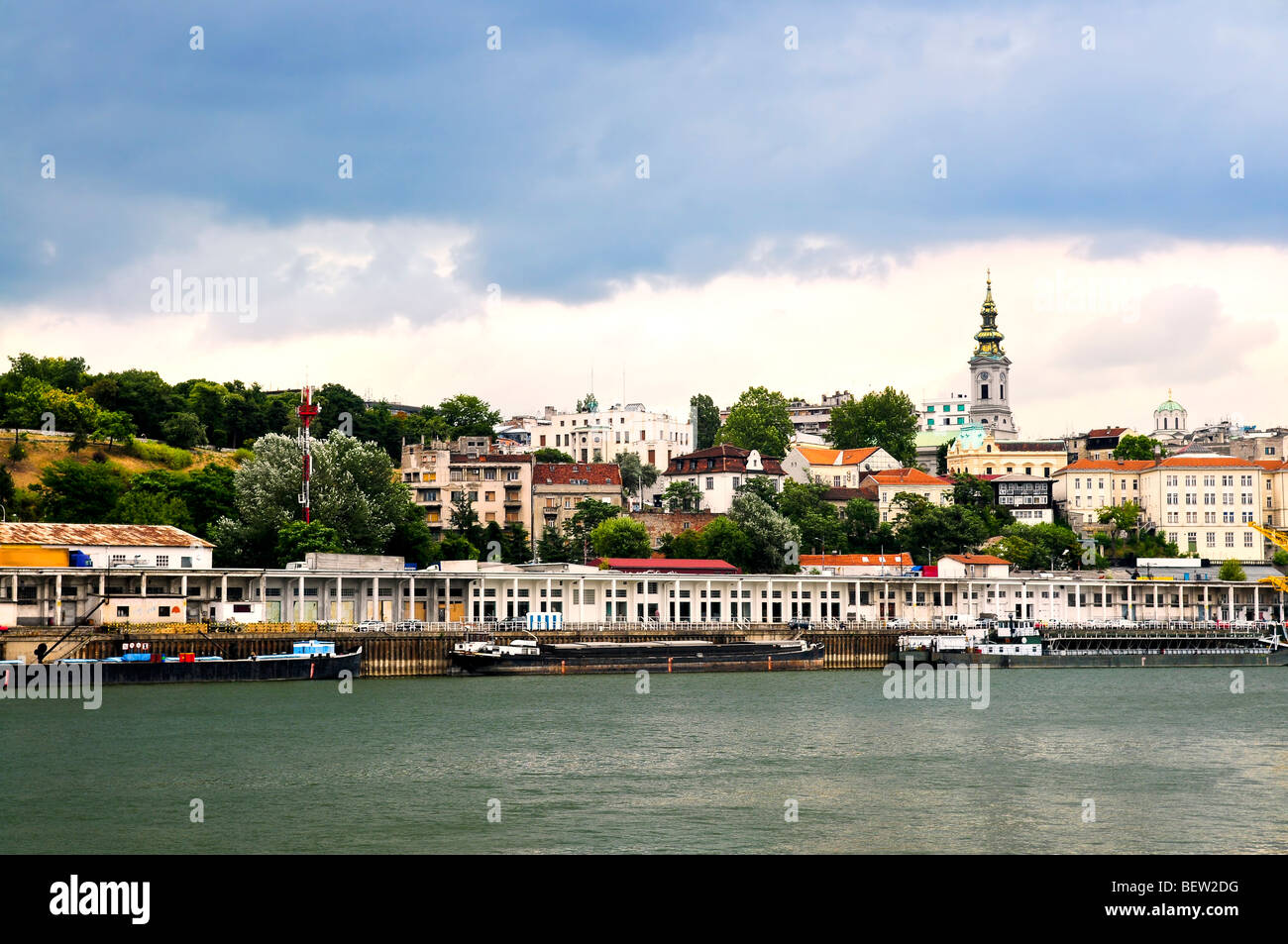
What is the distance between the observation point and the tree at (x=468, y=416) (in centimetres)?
13412

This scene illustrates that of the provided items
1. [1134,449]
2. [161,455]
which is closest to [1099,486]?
[1134,449]

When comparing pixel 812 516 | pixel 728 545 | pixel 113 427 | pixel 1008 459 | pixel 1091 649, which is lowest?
pixel 1091 649

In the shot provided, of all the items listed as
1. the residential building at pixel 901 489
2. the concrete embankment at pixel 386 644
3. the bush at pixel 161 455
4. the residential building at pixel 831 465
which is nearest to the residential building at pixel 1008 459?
the residential building at pixel 831 465

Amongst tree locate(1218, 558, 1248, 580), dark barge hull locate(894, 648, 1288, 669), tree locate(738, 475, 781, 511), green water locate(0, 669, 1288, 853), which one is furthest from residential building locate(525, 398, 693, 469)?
green water locate(0, 669, 1288, 853)

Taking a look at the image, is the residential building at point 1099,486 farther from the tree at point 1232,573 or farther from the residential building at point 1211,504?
the tree at point 1232,573

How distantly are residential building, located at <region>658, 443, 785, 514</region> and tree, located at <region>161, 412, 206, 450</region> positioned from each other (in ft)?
137

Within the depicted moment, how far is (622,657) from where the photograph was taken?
67.1 m

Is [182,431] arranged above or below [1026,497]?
above

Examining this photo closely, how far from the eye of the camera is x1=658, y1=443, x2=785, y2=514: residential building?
4724 inches

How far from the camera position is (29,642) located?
57.9 metres

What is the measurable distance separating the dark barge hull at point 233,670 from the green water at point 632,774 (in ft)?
10.1

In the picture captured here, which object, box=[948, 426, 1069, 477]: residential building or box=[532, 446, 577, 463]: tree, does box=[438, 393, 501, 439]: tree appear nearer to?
box=[532, 446, 577, 463]: tree

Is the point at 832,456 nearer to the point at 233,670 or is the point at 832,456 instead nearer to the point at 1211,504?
the point at 1211,504

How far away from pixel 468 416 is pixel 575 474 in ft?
78.1
